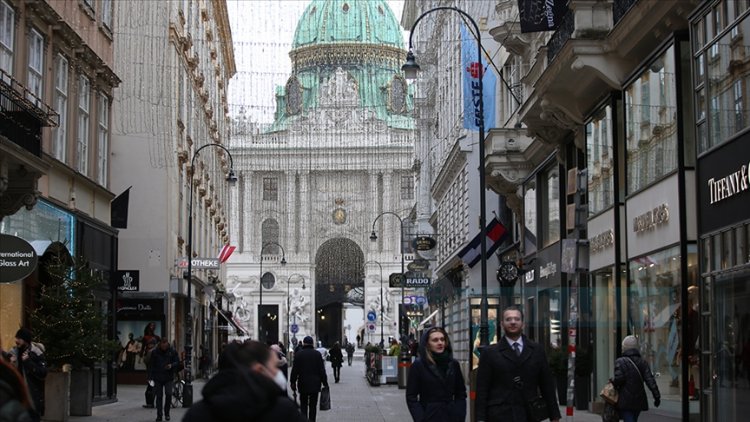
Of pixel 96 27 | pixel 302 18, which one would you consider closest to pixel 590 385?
pixel 96 27

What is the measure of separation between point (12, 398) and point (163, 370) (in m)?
20.6

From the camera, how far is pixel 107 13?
32.5 metres

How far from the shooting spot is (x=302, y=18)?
10769 cm

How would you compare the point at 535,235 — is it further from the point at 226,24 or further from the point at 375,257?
the point at 375,257

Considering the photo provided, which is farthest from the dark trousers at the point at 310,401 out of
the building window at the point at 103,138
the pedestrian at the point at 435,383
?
the building window at the point at 103,138

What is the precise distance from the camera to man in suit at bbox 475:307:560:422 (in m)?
10.6

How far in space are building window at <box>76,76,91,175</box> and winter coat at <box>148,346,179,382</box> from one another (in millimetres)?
5515

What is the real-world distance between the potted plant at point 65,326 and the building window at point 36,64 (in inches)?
139

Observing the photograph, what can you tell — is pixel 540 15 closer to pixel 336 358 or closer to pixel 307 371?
pixel 307 371

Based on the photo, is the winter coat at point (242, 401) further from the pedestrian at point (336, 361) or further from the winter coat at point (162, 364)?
the pedestrian at point (336, 361)

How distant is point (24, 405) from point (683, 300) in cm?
1545

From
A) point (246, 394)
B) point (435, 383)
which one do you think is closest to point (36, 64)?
point (435, 383)

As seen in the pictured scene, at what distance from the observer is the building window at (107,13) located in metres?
32.0

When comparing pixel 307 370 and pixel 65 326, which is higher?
pixel 65 326
